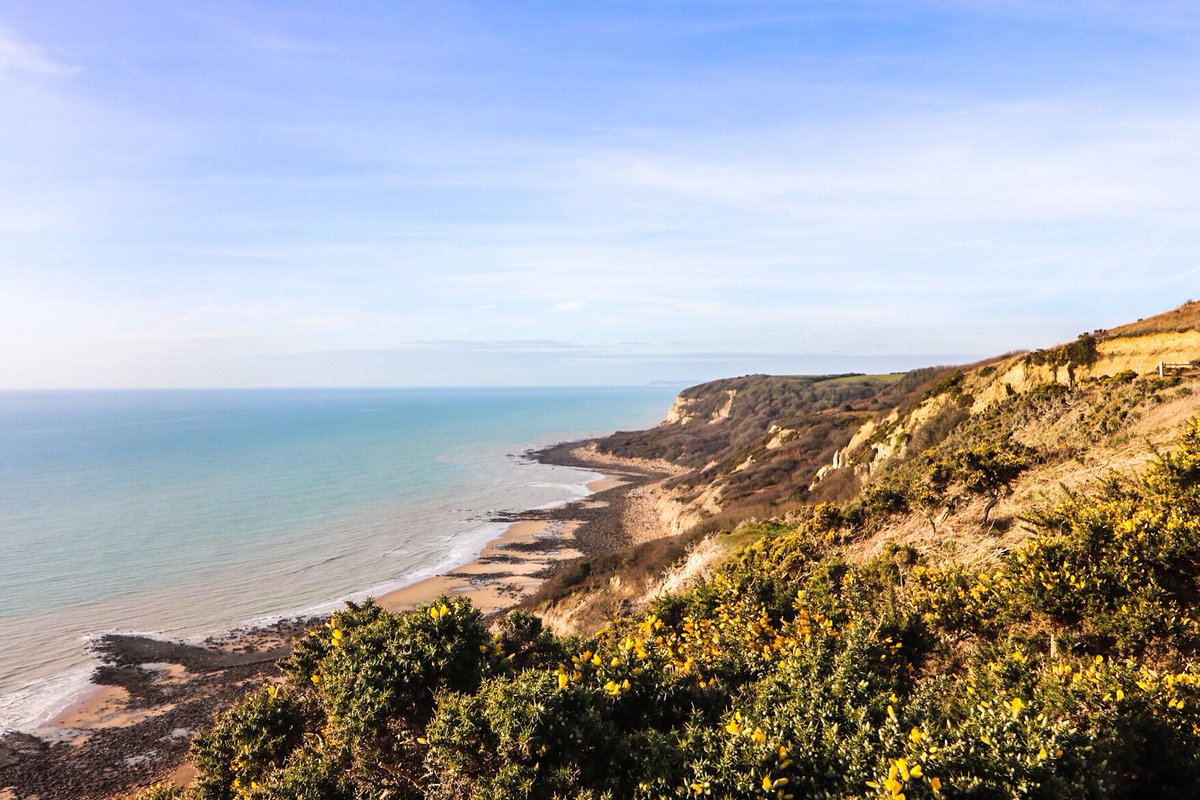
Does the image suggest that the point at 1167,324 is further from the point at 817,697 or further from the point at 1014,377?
the point at 817,697

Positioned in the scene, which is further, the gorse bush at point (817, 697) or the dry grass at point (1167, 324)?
the dry grass at point (1167, 324)

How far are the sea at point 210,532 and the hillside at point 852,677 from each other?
2722 cm

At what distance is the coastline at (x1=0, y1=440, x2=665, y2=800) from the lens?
21.1 meters

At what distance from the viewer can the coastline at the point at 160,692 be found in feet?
69.1

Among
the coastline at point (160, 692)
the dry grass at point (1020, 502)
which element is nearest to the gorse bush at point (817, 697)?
the dry grass at point (1020, 502)

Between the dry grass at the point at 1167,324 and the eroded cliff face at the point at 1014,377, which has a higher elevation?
the dry grass at the point at 1167,324

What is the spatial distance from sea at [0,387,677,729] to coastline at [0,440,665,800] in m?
1.24

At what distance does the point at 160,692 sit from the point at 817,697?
31.1 meters

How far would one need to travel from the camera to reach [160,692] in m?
26.7

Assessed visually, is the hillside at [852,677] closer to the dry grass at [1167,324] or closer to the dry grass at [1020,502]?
the dry grass at [1020,502]

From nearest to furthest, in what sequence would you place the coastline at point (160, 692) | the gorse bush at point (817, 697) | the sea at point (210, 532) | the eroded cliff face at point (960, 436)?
the gorse bush at point (817, 697) → the eroded cliff face at point (960, 436) → the coastline at point (160, 692) → the sea at point (210, 532)

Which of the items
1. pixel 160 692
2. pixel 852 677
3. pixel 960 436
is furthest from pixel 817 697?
pixel 160 692

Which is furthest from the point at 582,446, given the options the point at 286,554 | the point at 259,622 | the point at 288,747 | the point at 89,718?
the point at 288,747

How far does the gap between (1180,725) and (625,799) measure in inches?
202
